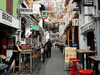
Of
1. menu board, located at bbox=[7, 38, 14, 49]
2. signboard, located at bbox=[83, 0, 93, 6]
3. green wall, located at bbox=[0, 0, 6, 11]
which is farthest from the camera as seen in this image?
menu board, located at bbox=[7, 38, 14, 49]

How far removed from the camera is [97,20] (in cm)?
623

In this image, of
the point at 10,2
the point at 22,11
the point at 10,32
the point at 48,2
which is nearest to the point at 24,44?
the point at 10,32

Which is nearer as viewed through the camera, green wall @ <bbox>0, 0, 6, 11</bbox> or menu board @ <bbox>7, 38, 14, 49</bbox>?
green wall @ <bbox>0, 0, 6, 11</bbox>

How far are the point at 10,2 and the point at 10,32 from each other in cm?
256

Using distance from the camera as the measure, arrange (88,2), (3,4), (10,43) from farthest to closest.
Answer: (10,43) → (3,4) → (88,2)

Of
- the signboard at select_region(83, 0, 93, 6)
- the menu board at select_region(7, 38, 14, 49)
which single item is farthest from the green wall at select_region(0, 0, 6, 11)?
the signboard at select_region(83, 0, 93, 6)

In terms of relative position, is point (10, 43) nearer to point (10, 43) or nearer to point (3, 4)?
point (10, 43)

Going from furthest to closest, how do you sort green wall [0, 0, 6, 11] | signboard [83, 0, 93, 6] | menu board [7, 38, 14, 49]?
menu board [7, 38, 14, 49] < green wall [0, 0, 6, 11] < signboard [83, 0, 93, 6]

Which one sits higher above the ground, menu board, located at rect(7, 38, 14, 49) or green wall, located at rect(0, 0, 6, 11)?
green wall, located at rect(0, 0, 6, 11)

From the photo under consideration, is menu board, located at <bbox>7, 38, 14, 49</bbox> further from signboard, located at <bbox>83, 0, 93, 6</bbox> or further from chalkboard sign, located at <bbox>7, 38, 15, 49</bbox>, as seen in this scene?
signboard, located at <bbox>83, 0, 93, 6</bbox>

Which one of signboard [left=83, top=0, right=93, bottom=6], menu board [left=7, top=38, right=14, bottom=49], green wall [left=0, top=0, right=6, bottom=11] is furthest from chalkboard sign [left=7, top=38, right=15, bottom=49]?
signboard [left=83, top=0, right=93, bottom=6]

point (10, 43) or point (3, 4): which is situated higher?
point (3, 4)

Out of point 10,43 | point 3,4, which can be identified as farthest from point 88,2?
point 10,43

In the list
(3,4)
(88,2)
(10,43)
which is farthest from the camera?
(10,43)
